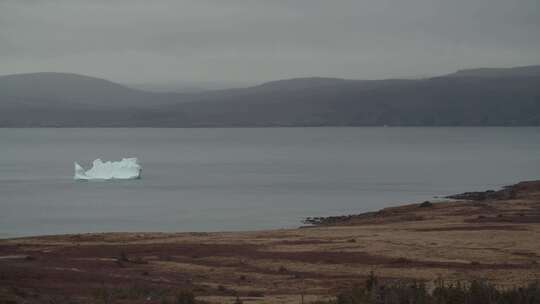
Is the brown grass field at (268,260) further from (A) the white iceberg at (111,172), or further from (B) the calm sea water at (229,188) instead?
(A) the white iceberg at (111,172)

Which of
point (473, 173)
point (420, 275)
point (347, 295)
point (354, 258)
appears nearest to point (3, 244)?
point (354, 258)

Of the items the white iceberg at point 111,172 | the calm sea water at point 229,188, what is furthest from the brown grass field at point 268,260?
the white iceberg at point 111,172

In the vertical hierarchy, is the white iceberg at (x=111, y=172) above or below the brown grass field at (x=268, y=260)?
above

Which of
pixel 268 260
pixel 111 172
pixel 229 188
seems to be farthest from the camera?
pixel 111 172

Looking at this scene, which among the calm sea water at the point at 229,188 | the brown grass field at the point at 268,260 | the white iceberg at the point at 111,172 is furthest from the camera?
the white iceberg at the point at 111,172

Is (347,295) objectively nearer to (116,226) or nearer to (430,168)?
(116,226)

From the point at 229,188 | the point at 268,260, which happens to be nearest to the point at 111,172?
the point at 229,188

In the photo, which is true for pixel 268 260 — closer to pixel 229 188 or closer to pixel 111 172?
pixel 229 188

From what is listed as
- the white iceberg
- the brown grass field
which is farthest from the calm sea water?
the brown grass field
